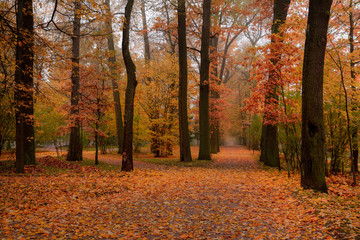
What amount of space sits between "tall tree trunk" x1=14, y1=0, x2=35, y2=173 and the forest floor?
114 cm

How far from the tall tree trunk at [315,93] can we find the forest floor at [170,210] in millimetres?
657

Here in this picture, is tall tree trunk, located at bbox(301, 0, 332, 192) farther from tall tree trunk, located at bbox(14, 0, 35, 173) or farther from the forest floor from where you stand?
tall tree trunk, located at bbox(14, 0, 35, 173)

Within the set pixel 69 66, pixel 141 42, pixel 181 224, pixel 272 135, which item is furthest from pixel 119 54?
pixel 181 224

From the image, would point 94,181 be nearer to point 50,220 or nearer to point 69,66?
point 50,220

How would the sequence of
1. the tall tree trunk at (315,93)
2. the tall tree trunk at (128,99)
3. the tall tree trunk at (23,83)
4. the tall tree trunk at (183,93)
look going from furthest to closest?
the tall tree trunk at (183,93), the tall tree trunk at (128,99), the tall tree trunk at (23,83), the tall tree trunk at (315,93)

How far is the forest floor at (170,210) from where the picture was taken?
390cm

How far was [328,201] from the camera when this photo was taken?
5148mm

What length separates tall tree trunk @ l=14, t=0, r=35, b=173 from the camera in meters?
6.64

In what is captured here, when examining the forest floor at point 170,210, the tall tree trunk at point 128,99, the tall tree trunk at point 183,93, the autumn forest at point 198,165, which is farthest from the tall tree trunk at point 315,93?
the tall tree trunk at point 183,93

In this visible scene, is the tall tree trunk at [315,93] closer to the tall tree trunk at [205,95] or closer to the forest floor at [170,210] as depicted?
the forest floor at [170,210]

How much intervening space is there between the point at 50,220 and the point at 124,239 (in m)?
1.63

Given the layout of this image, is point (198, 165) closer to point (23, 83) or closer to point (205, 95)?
point (205, 95)

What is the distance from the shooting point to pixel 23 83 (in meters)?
7.23

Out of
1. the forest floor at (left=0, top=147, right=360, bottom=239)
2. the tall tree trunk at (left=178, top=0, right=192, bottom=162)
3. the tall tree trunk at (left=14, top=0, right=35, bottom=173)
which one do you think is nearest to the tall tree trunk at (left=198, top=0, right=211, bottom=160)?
the tall tree trunk at (left=178, top=0, right=192, bottom=162)
